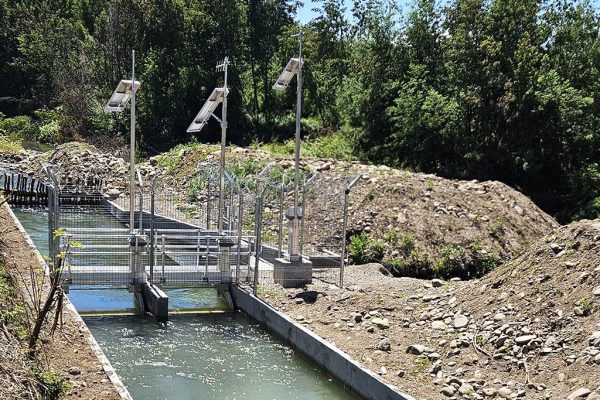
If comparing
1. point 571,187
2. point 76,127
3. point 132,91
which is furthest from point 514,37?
point 76,127

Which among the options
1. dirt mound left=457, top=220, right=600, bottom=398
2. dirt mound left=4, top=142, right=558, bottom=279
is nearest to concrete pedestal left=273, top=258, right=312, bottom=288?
dirt mound left=4, top=142, right=558, bottom=279

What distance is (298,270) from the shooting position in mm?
15242

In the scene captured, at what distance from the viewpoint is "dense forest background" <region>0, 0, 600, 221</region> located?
2878 centimetres

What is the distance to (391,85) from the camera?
33719mm

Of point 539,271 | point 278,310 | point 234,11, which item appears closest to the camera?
point 539,271

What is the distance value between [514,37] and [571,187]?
6.23m

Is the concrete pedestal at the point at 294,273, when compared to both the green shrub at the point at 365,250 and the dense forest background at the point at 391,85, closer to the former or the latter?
the green shrub at the point at 365,250

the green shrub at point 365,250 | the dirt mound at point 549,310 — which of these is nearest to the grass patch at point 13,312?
the dirt mound at point 549,310

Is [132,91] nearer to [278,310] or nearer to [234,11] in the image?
[278,310]

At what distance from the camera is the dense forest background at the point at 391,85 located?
28.8m

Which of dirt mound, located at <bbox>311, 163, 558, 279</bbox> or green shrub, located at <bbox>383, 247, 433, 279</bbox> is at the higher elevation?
dirt mound, located at <bbox>311, 163, 558, 279</bbox>

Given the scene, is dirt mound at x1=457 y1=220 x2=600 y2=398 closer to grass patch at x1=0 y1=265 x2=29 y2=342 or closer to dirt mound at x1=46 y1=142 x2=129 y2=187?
grass patch at x1=0 y1=265 x2=29 y2=342

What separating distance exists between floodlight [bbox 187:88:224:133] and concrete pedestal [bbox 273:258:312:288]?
3.97 metres

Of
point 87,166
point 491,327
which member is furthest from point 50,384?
point 87,166
